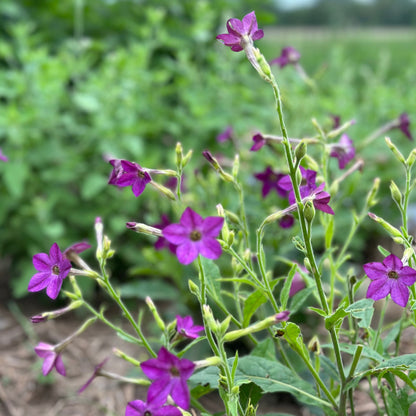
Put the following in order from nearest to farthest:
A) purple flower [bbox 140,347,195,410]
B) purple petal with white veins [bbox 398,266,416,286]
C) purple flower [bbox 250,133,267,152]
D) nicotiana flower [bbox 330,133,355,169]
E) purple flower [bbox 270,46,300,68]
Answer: purple flower [bbox 140,347,195,410] < purple petal with white veins [bbox 398,266,416,286] < purple flower [bbox 250,133,267,152] < nicotiana flower [bbox 330,133,355,169] < purple flower [bbox 270,46,300,68]

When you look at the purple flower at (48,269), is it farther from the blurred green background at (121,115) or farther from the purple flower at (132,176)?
the blurred green background at (121,115)

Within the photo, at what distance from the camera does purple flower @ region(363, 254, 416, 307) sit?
1049mm

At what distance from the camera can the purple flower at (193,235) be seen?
100 cm

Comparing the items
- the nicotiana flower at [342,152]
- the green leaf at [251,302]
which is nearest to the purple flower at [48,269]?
the green leaf at [251,302]

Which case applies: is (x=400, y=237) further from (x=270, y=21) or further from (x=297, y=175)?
(x=270, y=21)

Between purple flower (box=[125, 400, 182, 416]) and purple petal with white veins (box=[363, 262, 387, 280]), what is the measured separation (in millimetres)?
434

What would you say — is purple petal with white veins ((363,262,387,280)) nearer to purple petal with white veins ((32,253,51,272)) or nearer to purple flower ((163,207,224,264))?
purple flower ((163,207,224,264))

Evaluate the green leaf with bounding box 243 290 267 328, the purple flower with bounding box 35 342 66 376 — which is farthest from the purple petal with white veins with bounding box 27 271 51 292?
the green leaf with bounding box 243 290 267 328

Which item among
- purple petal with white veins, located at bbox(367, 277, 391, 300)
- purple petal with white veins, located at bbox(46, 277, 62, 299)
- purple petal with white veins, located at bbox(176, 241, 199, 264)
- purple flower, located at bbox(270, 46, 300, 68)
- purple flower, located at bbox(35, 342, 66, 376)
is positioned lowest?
purple flower, located at bbox(35, 342, 66, 376)

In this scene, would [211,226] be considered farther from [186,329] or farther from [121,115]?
[121,115]

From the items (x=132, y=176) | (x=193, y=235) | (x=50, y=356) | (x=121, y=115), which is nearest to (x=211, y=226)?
(x=193, y=235)

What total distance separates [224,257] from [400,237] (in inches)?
50.6

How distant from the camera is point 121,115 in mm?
2992

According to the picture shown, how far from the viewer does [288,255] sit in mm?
2373
